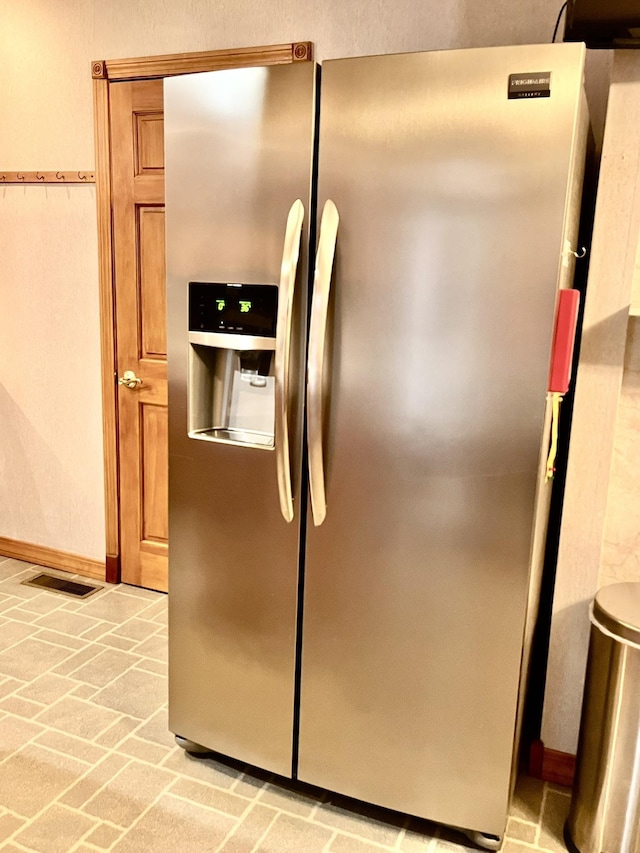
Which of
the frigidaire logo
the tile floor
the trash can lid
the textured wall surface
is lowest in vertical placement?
the tile floor

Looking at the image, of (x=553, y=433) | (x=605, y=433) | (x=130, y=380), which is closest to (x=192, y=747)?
(x=553, y=433)

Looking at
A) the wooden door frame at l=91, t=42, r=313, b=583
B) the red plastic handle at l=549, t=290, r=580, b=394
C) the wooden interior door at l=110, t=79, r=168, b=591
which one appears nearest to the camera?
the red plastic handle at l=549, t=290, r=580, b=394

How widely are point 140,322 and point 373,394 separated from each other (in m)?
1.78

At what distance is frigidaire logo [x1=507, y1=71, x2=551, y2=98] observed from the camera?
4.95 feet

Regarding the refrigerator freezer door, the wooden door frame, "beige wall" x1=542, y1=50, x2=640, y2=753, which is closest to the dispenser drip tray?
the refrigerator freezer door

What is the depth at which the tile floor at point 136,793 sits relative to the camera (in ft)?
6.28

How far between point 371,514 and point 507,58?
1.08 metres

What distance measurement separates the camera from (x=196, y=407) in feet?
6.56

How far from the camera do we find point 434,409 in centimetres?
171

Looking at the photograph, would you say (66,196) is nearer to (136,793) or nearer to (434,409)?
(434,409)

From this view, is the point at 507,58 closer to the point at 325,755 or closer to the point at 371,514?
the point at 371,514

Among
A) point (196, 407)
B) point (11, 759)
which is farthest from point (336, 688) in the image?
point (11, 759)

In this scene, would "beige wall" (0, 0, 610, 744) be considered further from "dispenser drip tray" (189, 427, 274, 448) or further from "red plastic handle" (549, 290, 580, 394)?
"dispenser drip tray" (189, 427, 274, 448)

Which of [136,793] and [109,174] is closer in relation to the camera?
[136,793]
